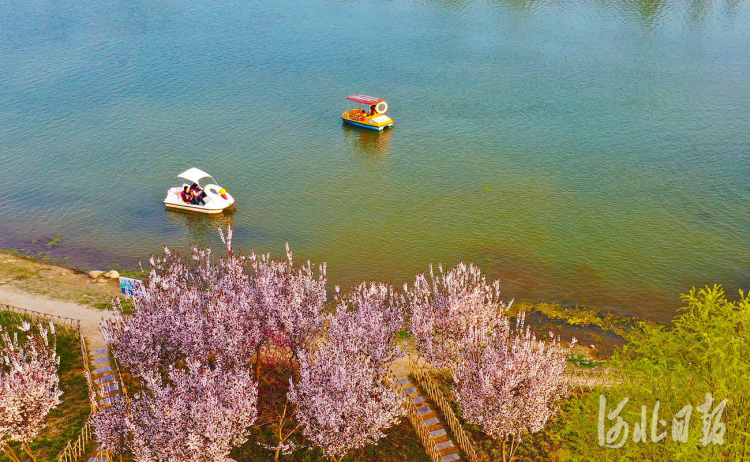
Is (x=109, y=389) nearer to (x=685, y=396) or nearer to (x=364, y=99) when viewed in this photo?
(x=685, y=396)

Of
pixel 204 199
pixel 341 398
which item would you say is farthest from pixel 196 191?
pixel 341 398

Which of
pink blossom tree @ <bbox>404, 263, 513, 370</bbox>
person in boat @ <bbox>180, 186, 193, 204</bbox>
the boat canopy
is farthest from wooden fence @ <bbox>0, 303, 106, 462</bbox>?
the boat canopy

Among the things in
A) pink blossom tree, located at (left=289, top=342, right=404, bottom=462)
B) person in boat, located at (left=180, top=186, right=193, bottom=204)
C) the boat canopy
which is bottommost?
pink blossom tree, located at (left=289, top=342, right=404, bottom=462)

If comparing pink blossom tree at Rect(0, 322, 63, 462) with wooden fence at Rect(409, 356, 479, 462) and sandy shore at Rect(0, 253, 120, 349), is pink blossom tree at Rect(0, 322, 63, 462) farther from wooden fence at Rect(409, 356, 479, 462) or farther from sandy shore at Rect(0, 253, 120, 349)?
wooden fence at Rect(409, 356, 479, 462)

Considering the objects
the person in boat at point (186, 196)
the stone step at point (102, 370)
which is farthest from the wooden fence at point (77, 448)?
the person in boat at point (186, 196)

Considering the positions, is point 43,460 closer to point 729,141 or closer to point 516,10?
point 729,141

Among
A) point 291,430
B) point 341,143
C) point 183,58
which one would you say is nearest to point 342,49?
point 183,58

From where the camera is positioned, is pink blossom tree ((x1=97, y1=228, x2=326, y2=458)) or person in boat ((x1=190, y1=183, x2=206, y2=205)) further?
person in boat ((x1=190, y1=183, x2=206, y2=205))
